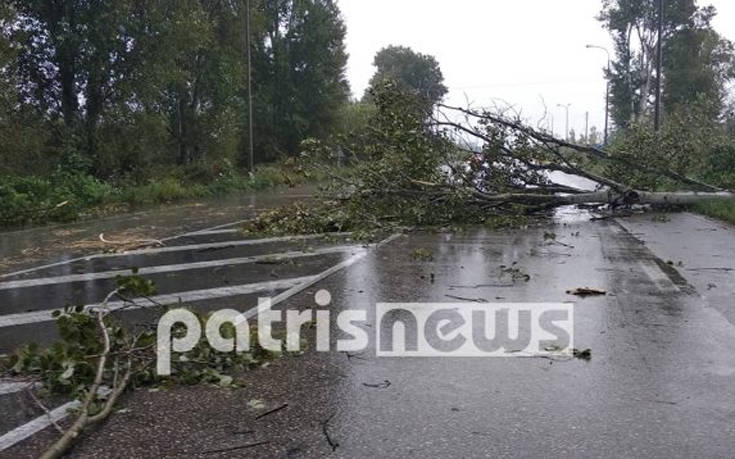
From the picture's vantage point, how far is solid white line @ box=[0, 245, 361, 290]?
7.65m

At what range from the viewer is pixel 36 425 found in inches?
140

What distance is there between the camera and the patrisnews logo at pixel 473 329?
4.85m

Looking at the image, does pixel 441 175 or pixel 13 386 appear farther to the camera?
pixel 441 175

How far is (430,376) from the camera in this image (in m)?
4.32

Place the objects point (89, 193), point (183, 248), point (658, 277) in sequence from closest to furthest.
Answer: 1. point (658, 277)
2. point (183, 248)
3. point (89, 193)

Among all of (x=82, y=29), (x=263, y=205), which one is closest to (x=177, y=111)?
(x=82, y=29)

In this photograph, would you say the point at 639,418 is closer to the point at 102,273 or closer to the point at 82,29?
the point at 102,273

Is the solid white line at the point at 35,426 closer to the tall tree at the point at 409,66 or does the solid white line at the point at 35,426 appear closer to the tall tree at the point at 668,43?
the tall tree at the point at 668,43

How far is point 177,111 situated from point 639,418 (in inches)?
951

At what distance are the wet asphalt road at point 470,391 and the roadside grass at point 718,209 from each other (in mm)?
5812

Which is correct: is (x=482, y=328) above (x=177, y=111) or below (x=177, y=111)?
below

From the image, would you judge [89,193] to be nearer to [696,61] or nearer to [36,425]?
[36,425]

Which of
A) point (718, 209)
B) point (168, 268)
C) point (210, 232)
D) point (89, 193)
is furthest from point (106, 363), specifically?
point (89, 193)

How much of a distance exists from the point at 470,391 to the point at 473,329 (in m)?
1.36
